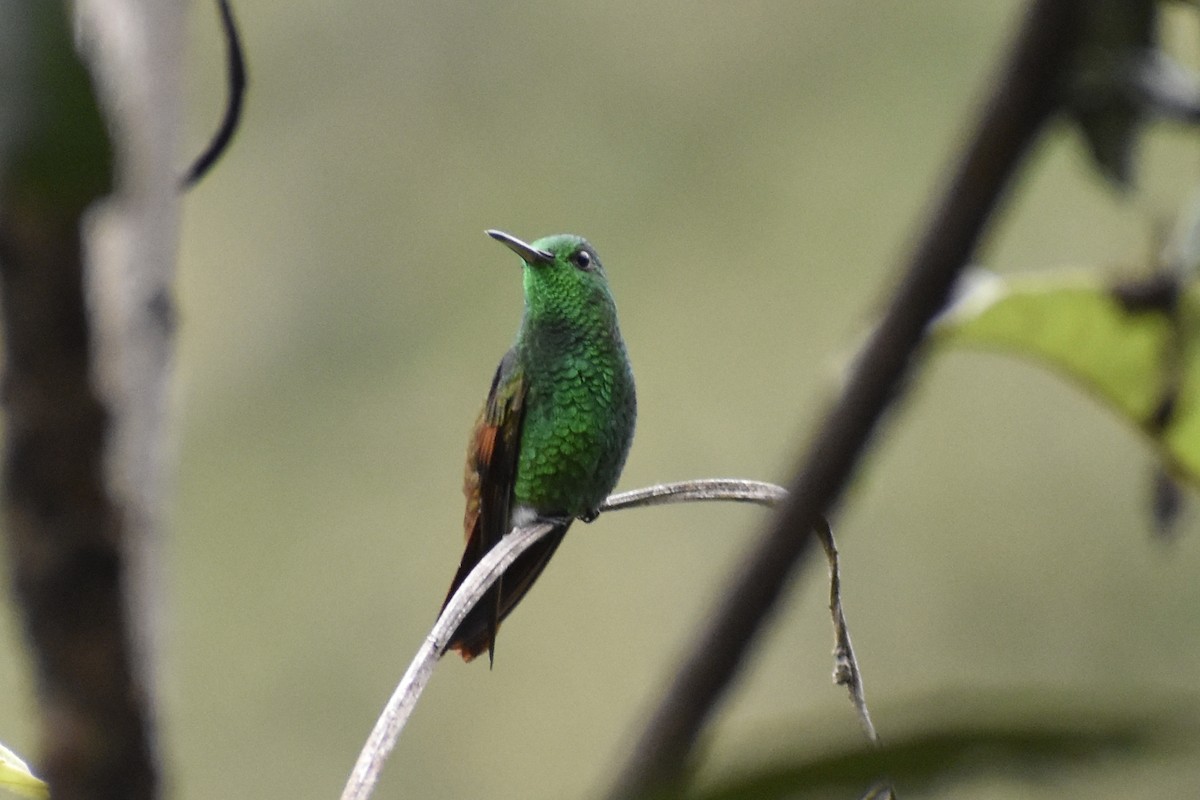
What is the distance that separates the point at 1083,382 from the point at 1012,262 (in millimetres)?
2139

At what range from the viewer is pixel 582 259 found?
106cm

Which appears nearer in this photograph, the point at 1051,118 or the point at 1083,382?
the point at 1051,118

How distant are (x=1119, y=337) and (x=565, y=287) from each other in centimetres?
47

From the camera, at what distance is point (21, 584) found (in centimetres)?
21

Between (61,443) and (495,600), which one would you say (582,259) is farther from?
(61,443)

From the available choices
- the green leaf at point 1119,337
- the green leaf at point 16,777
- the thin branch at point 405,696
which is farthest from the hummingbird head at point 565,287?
the green leaf at point 16,777

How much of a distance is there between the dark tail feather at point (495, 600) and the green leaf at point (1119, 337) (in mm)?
292

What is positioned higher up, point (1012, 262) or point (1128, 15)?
point (1128, 15)

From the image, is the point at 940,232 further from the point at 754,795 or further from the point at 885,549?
the point at 885,549

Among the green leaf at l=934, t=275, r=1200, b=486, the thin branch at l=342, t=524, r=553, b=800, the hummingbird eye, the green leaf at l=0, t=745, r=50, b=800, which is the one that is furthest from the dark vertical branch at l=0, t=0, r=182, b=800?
the hummingbird eye

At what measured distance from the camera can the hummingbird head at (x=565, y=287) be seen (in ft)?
3.43

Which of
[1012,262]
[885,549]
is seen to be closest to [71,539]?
[885,549]

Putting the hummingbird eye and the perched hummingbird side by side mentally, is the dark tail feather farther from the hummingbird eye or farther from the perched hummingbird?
the hummingbird eye

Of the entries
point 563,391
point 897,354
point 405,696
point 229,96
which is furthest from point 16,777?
point 563,391
